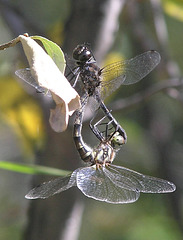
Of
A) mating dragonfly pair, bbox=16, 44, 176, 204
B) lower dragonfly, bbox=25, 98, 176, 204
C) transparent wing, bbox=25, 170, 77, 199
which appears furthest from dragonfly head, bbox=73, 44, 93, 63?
transparent wing, bbox=25, 170, 77, 199

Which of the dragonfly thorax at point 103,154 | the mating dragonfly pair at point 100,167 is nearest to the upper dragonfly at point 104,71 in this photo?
the mating dragonfly pair at point 100,167

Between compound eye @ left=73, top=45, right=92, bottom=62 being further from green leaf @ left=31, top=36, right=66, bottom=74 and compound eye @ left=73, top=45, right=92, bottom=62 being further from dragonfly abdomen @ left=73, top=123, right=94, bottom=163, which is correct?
green leaf @ left=31, top=36, right=66, bottom=74

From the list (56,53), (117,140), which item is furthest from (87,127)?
(56,53)

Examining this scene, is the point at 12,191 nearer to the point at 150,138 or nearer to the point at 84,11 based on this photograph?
the point at 150,138

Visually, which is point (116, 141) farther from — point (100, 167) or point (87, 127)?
point (87, 127)

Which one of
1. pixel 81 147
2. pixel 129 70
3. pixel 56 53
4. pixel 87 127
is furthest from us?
pixel 87 127

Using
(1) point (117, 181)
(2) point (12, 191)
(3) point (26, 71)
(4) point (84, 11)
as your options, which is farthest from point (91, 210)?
(3) point (26, 71)
